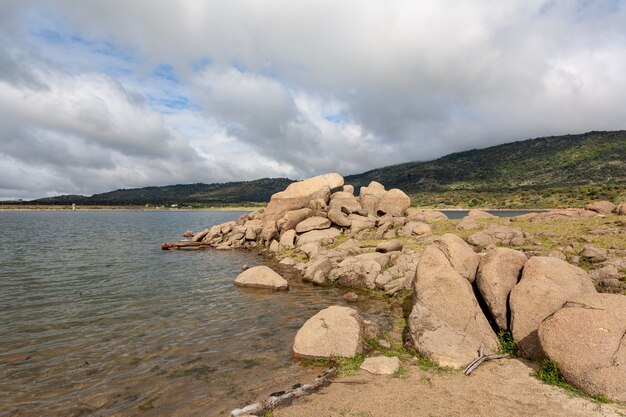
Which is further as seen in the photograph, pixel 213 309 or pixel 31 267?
pixel 31 267

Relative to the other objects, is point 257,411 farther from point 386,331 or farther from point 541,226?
point 541,226

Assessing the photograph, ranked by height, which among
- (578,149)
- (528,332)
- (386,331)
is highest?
(578,149)

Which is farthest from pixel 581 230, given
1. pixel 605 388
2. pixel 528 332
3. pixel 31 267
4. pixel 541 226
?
pixel 31 267

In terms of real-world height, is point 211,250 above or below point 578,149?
below

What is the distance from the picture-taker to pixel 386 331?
15922 mm

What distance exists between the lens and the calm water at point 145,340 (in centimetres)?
1082

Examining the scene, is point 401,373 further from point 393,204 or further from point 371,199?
point 371,199

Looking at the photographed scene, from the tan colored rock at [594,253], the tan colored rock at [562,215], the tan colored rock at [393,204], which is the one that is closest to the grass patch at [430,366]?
the tan colored rock at [594,253]

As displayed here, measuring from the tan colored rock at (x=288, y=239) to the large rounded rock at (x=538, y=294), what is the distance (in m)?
29.1

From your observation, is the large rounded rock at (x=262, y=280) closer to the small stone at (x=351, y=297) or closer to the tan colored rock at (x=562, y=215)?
the small stone at (x=351, y=297)

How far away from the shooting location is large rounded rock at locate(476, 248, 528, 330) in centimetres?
1370

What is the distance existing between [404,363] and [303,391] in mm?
3982

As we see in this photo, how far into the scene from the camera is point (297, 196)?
47.9 meters

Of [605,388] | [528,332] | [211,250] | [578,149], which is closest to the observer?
[605,388]
